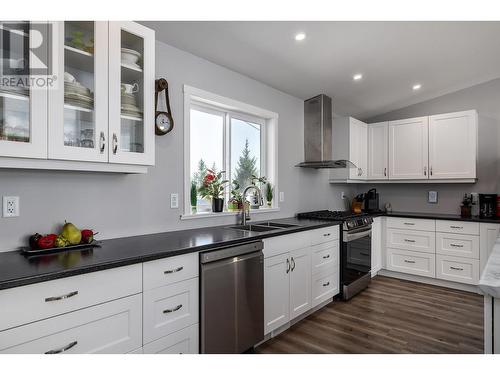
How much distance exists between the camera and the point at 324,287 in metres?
3.22

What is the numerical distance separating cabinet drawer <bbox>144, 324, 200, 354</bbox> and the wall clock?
1.39 metres

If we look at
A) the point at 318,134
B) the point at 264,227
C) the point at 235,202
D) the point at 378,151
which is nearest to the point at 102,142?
the point at 235,202

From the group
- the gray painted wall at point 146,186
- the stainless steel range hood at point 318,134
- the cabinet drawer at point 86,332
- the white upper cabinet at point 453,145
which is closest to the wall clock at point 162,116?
the gray painted wall at point 146,186

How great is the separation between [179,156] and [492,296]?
7.08ft

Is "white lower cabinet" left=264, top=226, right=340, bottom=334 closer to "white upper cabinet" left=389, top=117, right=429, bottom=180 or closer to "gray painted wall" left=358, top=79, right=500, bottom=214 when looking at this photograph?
"white upper cabinet" left=389, top=117, right=429, bottom=180

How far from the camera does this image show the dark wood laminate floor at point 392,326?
8.02ft

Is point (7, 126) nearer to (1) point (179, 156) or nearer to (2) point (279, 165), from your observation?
(1) point (179, 156)

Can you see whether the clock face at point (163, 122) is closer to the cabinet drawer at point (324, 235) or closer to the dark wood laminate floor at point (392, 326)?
the cabinet drawer at point (324, 235)

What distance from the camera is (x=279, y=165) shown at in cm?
366

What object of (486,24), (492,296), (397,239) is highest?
(486,24)

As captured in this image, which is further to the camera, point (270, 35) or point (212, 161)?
point (212, 161)

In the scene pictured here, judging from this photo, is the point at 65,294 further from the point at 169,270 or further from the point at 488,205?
the point at 488,205

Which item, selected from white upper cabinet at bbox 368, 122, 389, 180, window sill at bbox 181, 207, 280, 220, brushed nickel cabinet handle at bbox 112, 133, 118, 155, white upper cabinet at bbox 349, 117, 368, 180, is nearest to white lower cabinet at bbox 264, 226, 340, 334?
window sill at bbox 181, 207, 280, 220
